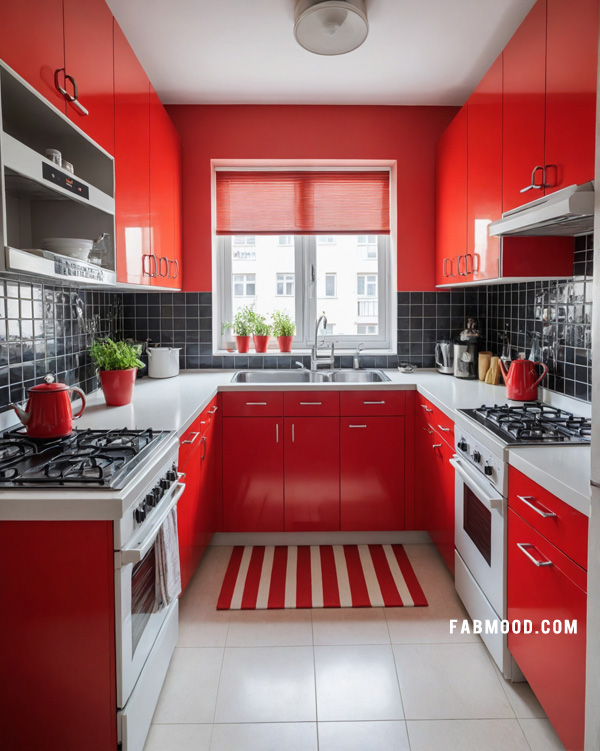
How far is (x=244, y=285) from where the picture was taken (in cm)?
392

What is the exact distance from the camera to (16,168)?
1.42 metres

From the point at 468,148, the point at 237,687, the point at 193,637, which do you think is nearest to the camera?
the point at 237,687

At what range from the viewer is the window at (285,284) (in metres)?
3.91

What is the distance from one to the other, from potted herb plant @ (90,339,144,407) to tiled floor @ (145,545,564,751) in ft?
3.26

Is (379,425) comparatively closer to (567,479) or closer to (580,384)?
(580,384)

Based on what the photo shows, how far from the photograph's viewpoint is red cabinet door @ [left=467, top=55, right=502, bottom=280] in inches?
97.2

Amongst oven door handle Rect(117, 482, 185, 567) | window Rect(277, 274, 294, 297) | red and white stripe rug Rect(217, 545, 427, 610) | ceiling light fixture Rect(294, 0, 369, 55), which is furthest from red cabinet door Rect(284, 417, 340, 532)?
ceiling light fixture Rect(294, 0, 369, 55)

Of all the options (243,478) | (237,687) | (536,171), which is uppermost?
(536,171)

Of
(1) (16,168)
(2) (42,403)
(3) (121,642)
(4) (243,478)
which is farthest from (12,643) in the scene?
(4) (243,478)

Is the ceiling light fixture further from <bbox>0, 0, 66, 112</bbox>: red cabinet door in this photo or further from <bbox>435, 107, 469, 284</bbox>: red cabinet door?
<bbox>0, 0, 66, 112</bbox>: red cabinet door

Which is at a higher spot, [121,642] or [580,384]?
[580,384]

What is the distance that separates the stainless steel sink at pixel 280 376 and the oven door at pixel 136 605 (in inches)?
70.0

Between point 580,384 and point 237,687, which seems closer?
point 237,687

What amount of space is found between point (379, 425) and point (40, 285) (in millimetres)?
1858
